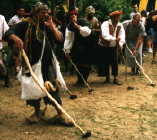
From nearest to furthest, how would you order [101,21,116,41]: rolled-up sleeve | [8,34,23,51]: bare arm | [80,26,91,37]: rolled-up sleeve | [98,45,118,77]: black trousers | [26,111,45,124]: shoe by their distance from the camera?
[8,34,23,51]: bare arm, [26,111,45,124]: shoe, [80,26,91,37]: rolled-up sleeve, [101,21,116,41]: rolled-up sleeve, [98,45,118,77]: black trousers

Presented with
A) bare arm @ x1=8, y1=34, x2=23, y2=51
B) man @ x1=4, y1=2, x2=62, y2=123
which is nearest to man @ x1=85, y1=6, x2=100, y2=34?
man @ x1=4, y1=2, x2=62, y2=123

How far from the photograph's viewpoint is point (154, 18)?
398 inches

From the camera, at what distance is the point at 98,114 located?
5.68 metres

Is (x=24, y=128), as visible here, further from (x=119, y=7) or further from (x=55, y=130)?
(x=119, y=7)

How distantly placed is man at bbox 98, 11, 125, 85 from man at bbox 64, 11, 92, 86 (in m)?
0.58

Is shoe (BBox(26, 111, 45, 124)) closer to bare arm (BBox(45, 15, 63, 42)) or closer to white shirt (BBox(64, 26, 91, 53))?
bare arm (BBox(45, 15, 63, 42))

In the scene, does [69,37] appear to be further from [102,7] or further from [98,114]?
[102,7]

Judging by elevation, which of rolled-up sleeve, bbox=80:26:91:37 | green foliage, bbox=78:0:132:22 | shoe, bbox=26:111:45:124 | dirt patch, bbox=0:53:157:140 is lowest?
dirt patch, bbox=0:53:157:140

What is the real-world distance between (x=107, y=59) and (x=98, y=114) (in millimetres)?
2978

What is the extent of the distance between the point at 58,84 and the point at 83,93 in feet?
8.01

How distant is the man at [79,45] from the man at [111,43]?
1.90 feet

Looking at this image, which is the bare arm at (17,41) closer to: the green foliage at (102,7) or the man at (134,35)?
the man at (134,35)

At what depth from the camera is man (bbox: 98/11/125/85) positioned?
788 cm

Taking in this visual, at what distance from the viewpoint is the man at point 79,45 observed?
725cm
